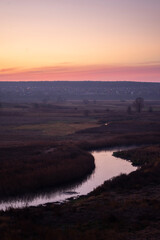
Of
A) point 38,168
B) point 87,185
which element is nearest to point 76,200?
point 87,185

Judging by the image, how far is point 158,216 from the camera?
67.2 ft

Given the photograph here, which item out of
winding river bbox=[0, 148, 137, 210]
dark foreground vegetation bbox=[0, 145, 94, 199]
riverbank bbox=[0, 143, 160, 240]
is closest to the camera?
riverbank bbox=[0, 143, 160, 240]

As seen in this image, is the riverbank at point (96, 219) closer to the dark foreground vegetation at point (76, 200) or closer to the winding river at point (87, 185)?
the dark foreground vegetation at point (76, 200)

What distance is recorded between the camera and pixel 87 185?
110 feet

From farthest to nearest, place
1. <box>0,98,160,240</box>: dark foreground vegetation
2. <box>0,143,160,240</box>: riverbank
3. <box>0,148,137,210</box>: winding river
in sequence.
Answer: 1. <box>0,148,137,210</box>: winding river
2. <box>0,98,160,240</box>: dark foreground vegetation
3. <box>0,143,160,240</box>: riverbank

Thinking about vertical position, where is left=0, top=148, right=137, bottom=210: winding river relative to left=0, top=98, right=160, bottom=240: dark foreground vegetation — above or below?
below

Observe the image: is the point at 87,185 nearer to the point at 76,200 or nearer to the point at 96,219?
the point at 76,200

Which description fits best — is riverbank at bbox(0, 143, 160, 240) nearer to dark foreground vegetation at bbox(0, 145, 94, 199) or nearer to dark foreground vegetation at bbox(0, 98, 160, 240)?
dark foreground vegetation at bbox(0, 98, 160, 240)

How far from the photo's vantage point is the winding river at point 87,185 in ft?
90.0

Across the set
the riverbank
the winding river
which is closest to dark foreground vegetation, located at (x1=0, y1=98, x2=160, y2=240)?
the riverbank

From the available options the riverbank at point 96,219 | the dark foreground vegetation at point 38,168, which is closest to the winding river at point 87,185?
the dark foreground vegetation at point 38,168

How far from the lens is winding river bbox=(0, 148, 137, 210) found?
2742 centimetres

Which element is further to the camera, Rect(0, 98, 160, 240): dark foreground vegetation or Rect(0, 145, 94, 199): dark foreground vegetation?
Rect(0, 145, 94, 199): dark foreground vegetation

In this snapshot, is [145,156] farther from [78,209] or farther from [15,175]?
[78,209]
